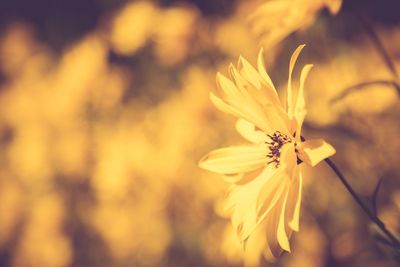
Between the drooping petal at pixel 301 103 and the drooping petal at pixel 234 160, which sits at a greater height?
the drooping petal at pixel 301 103

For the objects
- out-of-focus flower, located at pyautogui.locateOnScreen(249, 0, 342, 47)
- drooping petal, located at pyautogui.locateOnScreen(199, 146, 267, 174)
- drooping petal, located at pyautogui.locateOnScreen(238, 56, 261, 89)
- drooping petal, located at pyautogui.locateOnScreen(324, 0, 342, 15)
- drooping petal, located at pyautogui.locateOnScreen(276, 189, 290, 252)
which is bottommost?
drooping petal, located at pyautogui.locateOnScreen(276, 189, 290, 252)

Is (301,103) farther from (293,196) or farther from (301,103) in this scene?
(293,196)

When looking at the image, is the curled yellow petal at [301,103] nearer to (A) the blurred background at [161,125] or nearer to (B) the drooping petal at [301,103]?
(B) the drooping petal at [301,103]

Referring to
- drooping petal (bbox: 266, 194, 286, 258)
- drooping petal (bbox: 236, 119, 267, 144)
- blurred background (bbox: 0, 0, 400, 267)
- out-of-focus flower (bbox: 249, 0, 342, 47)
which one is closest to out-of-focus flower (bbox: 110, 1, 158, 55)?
blurred background (bbox: 0, 0, 400, 267)

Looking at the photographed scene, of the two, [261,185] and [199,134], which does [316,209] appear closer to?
[199,134]

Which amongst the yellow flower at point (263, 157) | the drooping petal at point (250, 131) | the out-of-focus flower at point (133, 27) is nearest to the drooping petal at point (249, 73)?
the yellow flower at point (263, 157)

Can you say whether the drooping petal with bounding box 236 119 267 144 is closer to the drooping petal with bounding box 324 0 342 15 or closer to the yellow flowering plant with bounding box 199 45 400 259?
the yellow flowering plant with bounding box 199 45 400 259

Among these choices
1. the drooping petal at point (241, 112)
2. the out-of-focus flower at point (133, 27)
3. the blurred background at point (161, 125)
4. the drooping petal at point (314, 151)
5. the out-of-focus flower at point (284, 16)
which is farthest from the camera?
the out-of-focus flower at point (133, 27)
